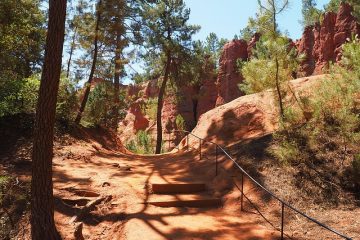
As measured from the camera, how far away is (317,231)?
7.08 metres

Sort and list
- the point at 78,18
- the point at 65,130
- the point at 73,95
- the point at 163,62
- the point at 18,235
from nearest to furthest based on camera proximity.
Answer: the point at 18,235 → the point at 65,130 → the point at 73,95 → the point at 78,18 → the point at 163,62

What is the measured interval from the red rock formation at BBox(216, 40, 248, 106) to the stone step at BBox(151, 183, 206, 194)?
1267 inches

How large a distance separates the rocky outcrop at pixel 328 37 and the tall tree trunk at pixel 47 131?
1094 inches

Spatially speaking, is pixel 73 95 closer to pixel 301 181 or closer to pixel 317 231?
pixel 301 181

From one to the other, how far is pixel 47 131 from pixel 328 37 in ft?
114

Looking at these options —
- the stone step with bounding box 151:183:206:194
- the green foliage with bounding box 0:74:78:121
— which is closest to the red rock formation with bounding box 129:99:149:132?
the green foliage with bounding box 0:74:78:121

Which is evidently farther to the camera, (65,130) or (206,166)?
(65,130)

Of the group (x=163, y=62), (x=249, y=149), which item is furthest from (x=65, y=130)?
(x=163, y=62)

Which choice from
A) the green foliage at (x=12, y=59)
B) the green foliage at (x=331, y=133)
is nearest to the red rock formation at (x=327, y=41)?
the green foliage at (x=331, y=133)

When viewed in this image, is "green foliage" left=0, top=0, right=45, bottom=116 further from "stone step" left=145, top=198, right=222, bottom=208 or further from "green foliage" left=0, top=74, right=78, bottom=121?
"stone step" left=145, top=198, right=222, bottom=208

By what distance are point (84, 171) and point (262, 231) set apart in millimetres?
6014

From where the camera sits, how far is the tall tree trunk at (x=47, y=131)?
21.2 ft

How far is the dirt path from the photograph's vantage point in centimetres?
711

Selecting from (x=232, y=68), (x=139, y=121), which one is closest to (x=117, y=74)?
(x=232, y=68)
